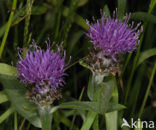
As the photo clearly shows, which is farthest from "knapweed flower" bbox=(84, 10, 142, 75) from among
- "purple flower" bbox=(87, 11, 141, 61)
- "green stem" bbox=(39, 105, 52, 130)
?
"green stem" bbox=(39, 105, 52, 130)

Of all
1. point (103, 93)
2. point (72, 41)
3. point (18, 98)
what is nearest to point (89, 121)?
point (103, 93)

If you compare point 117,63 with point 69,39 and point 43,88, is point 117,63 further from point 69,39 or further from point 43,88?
point 69,39

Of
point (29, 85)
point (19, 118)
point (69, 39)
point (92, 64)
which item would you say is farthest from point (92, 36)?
point (69, 39)

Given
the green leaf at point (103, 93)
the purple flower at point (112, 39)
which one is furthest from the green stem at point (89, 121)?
the purple flower at point (112, 39)

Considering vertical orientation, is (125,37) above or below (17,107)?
above

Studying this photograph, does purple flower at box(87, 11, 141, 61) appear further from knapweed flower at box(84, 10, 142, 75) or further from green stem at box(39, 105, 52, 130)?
green stem at box(39, 105, 52, 130)
